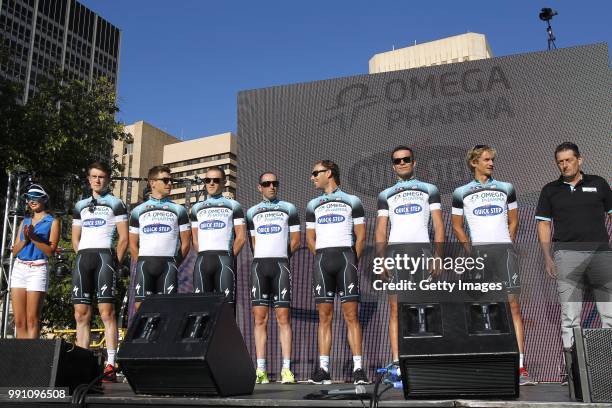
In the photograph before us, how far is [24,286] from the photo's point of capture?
5320 millimetres

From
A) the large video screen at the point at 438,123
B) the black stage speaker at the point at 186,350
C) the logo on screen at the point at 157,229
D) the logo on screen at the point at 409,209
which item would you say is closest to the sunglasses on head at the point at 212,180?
the logo on screen at the point at 157,229

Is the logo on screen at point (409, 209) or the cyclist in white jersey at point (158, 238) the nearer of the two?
the logo on screen at point (409, 209)

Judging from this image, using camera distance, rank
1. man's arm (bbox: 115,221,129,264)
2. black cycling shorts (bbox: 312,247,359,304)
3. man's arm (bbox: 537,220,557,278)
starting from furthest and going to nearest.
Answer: man's arm (bbox: 115,221,129,264) < black cycling shorts (bbox: 312,247,359,304) < man's arm (bbox: 537,220,557,278)

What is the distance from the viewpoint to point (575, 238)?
4.41m

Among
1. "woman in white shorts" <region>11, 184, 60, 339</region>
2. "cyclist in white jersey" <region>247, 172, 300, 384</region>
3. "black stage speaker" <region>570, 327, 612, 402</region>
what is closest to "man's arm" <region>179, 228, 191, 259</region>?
"cyclist in white jersey" <region>247, 172, 300, 384</region>

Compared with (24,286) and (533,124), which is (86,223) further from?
(533,124)

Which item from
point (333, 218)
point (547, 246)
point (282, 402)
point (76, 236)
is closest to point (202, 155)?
point (76, 236)

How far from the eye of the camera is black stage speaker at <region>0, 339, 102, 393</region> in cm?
346

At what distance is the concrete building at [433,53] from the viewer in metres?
71.8

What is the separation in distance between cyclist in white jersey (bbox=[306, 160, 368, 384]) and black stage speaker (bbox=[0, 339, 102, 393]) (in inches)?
84.7

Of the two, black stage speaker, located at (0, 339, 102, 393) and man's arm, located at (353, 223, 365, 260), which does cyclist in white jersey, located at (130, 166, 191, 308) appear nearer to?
man's arm, located at (353, 223, 365, 260)

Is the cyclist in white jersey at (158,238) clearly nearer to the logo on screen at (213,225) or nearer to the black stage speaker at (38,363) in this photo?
the logo on screen at (213,225)

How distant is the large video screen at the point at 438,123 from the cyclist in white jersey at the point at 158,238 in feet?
20.2

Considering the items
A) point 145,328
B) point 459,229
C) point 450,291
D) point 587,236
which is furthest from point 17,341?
point 587,236
